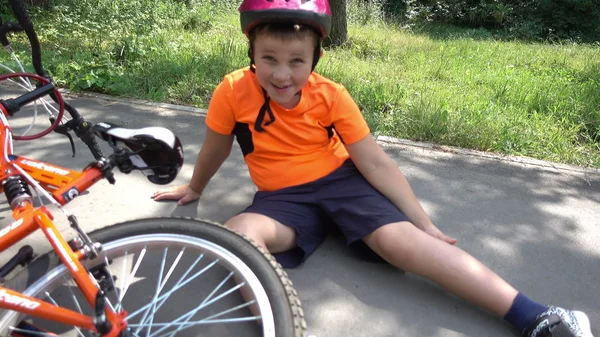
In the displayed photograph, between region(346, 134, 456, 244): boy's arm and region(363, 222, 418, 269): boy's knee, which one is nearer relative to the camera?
region(363, 222, 418, 269): boy's knee

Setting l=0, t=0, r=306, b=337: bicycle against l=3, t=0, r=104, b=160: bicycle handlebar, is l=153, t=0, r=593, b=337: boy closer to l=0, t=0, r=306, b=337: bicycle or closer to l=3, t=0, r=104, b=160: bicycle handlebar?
l=0, t=0, r=306, b=337: bicycle

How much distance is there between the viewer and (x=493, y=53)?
7297 millimetres

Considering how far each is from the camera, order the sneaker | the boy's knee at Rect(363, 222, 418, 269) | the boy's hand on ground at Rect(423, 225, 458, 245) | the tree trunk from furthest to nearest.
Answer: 1. the tree trunk
2. the boy's hand on ground at Rect(423, 225, 458, 245)
3. the boy's knee at Rect(363, 222, 418, 269)
4. the sneaker

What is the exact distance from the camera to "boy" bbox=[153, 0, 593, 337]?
191 cm

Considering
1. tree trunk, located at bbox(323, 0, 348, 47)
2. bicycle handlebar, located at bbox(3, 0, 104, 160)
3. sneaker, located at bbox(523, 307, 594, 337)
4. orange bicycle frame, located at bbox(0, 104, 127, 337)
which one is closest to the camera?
orange bicycle frame, located at bbox(0, 104, 127, 337)

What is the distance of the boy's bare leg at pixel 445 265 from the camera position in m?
1.87

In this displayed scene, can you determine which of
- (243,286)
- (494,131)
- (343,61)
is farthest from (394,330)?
(343,61)

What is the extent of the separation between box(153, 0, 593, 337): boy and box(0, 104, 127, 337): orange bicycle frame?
71cm

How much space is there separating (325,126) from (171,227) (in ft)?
3.18

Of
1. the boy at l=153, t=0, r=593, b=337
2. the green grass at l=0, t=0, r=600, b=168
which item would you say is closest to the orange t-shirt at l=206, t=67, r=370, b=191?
the boy at l=153, t=0, r=593, b=337

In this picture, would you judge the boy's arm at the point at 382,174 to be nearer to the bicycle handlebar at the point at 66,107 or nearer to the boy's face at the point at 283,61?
the boy's face at the point at 283,61

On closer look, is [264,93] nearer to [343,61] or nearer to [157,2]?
[343,61]

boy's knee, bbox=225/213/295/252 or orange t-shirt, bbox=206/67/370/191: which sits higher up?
orange t-shirt, bbox=206/67/370/191

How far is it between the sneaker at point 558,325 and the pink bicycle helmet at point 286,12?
1.34 metres
